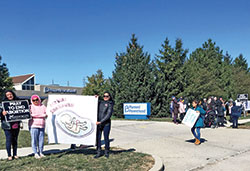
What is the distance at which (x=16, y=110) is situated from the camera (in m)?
5.84

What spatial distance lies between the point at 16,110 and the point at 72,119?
4.40ft

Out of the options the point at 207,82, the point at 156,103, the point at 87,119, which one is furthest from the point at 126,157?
the point at 207,82

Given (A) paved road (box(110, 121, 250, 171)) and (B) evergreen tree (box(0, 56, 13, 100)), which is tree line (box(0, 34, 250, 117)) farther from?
(A) paved road (box(110, 121, 250, 171))

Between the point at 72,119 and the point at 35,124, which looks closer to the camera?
the point at 35,124

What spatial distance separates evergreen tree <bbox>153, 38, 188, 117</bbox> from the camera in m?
21.9

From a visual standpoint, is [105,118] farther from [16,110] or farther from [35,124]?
[16,110]

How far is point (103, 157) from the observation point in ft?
20.0

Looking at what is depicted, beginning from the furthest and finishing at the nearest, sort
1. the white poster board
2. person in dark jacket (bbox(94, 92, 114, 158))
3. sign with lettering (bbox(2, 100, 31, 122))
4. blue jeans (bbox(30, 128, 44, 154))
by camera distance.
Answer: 1. the white poster board
2. person in dark jacket (bbox(94, 92, 114, 158))
3. blue jeans (bbox(30, 128, 44, 154))
4. sign with lettering (bbox(2, 100, 31, 122))

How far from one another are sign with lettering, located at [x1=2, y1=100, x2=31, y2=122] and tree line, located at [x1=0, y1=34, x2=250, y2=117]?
14998 mm

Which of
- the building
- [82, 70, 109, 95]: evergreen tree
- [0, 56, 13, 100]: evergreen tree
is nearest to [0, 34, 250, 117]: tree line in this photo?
[0, 56, 13, 100]: evergreen tree

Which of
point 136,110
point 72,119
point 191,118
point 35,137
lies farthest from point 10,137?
point 136,110

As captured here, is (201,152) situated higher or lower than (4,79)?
lower

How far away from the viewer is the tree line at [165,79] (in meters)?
21.1

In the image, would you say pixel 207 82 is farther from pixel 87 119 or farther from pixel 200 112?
pixel 87 119
